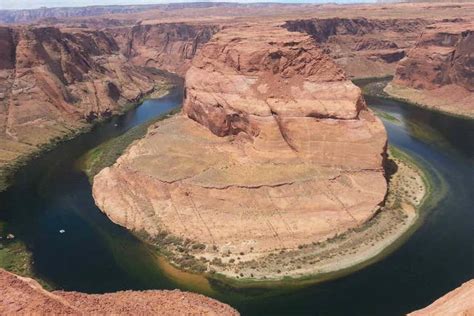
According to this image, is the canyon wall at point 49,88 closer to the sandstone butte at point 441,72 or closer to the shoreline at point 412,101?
the shoreline at point 412,101

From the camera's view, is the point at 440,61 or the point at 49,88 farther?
the point at 440,61

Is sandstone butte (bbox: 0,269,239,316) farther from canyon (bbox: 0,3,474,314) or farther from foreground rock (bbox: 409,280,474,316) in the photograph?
foreground rock (bbox: 409,280,474,316)

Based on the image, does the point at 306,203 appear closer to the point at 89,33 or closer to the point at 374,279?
the point at 374,279

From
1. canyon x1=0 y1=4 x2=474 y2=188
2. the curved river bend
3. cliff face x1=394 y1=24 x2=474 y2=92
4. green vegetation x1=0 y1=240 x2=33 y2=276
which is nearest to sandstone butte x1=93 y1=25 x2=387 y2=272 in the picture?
the curved river bend

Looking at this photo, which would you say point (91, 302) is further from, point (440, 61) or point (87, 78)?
point (440, 61)

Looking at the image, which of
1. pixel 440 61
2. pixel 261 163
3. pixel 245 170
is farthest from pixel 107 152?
pixel 440 61

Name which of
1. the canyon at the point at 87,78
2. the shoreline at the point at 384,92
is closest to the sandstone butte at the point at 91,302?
the canyon at the point at 87,78
